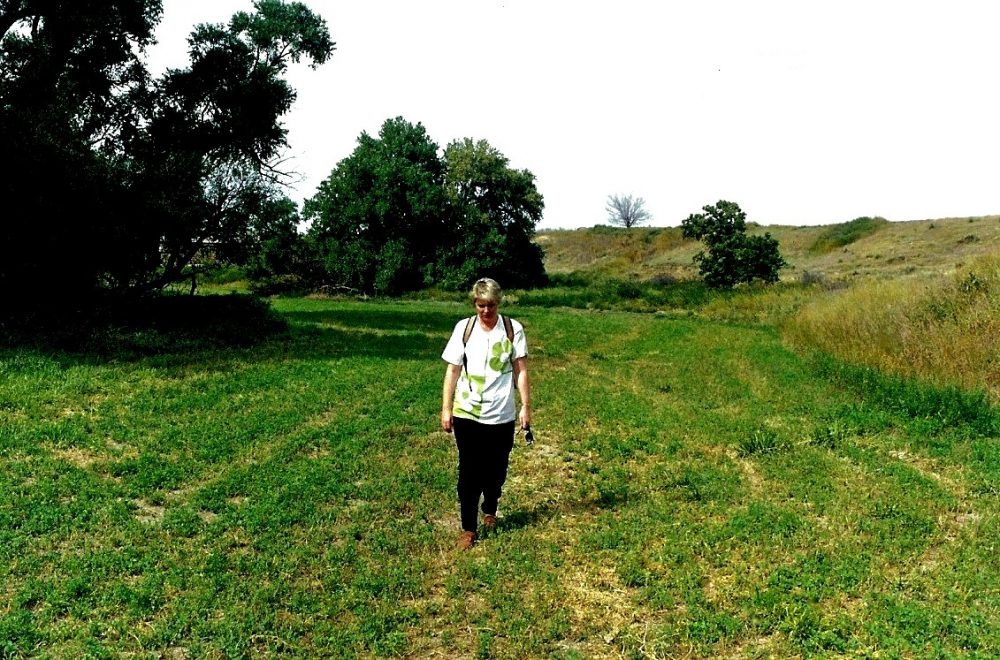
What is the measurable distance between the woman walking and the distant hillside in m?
35.7

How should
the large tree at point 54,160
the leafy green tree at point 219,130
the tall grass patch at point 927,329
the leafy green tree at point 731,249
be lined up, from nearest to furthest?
1. the tall grass patch at point 927,329
2. the large tree at point 54,160
3. the leafy green tree at point 219,130
4. the leafy green tree at point 731,249

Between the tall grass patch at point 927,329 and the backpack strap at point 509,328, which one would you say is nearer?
the backpack strap at point 509,328

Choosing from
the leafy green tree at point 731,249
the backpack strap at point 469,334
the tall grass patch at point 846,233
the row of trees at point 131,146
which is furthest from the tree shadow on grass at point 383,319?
the tall grass patch at point 846,233

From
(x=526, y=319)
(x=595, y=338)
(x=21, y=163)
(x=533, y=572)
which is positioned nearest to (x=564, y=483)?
(x=533, y=572)

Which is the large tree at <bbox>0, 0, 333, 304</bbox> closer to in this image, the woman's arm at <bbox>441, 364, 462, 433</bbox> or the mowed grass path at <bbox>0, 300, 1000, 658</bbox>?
the mowed grass path at <bbox>0, 300, 1000, 658</bbox>

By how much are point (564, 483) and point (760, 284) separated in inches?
1301

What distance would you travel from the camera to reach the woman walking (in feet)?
22.2

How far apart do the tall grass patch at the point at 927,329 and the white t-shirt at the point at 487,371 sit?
960 centimetres

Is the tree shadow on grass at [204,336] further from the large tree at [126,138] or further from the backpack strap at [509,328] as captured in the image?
the backpack strap at [509,328]

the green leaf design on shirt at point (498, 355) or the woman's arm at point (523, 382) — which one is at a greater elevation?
the green leaf design on shirt at point (498, 355)

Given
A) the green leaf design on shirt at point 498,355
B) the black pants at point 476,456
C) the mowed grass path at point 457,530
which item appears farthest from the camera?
the black pants at point 476,456

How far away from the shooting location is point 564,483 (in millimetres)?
9117

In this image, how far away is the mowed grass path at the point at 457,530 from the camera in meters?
5.41

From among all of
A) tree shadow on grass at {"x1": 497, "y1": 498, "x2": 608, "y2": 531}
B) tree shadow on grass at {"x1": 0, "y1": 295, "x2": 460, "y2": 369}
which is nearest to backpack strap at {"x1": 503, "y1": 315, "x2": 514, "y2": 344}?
tree shadow on grass at {"x1": 497, "y1": 498, "x2": 608, "y2": 531}
